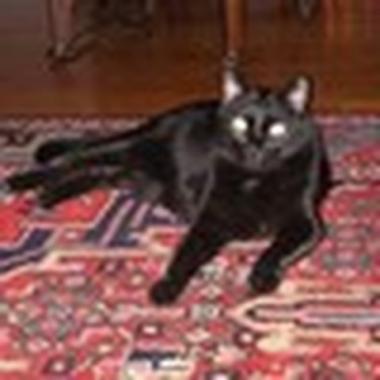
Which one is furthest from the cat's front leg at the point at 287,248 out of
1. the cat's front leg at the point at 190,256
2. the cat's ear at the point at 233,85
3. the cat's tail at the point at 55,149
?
the cat's tail at the point at 55,149

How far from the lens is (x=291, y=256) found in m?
2.22

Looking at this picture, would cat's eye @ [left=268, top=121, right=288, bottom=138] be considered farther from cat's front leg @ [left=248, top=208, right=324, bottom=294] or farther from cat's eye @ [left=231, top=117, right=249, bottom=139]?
cat's front leg @ [left=248, top=208, right=324, bottom=294]

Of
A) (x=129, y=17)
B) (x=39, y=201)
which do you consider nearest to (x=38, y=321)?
(x=39, y=201)

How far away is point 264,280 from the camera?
2174mm

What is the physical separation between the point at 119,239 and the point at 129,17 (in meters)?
1.80

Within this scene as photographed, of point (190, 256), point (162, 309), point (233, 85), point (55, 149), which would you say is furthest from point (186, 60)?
point (162, 309)

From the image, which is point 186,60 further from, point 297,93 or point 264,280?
point 264,280

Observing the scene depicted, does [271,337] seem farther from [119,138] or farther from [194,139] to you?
[119,138]

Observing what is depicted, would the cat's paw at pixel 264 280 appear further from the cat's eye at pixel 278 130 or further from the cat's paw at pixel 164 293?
the cat's eye at pixel 278 130

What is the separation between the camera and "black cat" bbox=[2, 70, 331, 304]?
7.25 ft

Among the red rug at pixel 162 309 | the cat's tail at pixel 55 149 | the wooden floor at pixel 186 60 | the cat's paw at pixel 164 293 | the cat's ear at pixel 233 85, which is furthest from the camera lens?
the wooden floor at pixel 186 60

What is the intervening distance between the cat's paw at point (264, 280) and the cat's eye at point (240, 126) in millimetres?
259

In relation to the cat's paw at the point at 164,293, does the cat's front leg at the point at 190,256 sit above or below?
above

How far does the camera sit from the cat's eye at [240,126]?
7.26ft
